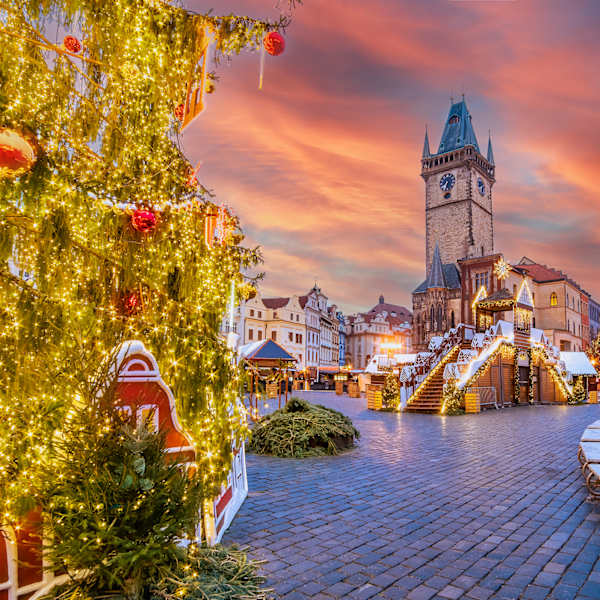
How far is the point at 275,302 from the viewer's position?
7125 centimetres

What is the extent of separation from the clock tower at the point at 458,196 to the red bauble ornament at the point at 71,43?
201ft

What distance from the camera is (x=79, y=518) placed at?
9.62 ft

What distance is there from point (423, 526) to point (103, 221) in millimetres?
4862

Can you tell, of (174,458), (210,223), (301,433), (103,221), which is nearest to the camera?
(174,458)

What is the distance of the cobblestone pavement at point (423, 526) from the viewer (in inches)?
155

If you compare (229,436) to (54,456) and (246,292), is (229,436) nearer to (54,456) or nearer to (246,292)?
(54,456)

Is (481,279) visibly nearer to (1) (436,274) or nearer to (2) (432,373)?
(1) (436,274)

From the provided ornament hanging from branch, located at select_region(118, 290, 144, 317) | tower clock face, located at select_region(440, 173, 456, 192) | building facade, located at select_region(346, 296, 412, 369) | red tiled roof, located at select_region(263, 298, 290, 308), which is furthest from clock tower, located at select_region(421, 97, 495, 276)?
ornament hanging from branch, located at select_region(118, 290, 144, 317)

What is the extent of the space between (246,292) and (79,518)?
4.42 m

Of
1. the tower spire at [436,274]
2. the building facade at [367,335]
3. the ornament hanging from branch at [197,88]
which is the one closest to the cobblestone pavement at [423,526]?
the ornament hanging from branch at [197,88]

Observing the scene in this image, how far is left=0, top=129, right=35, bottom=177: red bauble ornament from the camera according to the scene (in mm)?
2668

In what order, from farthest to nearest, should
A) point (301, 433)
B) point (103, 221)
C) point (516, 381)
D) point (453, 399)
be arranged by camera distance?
point (516, 381) < point (453, 399) < point (301, 433) < point (103, 221)

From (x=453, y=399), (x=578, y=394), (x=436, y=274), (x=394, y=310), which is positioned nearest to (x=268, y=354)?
(x=453, y=399)

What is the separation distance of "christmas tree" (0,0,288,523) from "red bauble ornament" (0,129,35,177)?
0.01 meters
